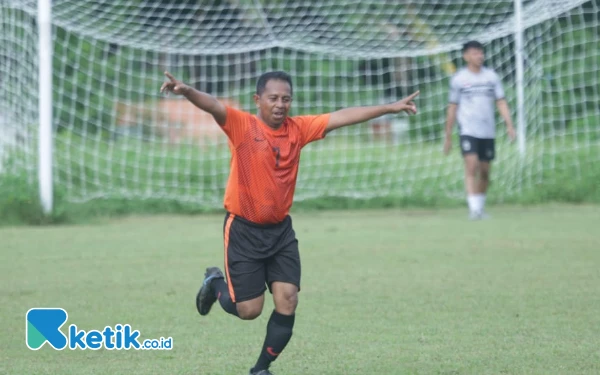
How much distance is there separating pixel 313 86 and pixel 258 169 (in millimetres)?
11055

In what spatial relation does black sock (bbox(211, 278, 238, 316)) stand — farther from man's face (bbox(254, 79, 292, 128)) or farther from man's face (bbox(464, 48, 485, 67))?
man's face (bbox(464, 48, 485, 67))

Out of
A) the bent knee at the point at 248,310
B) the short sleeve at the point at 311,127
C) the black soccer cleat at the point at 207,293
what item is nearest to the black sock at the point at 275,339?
the bent knee at the point at 248,310

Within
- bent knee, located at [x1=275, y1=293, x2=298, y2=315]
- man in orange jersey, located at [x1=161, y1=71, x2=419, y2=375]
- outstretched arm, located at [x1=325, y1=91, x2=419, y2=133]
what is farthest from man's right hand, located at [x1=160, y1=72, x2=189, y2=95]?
bent knee, located at [x1=275, y1=293, x2=298, y2=315]

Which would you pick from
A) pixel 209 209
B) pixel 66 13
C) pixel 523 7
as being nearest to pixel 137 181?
pixel 209 209

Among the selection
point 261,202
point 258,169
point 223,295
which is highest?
point 258,169

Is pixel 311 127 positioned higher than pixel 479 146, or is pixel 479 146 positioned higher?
pixel 311 127

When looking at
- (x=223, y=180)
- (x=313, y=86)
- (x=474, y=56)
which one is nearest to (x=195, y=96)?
(x=474, y=56)

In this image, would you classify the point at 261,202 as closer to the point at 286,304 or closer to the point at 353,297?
the point at 286,304

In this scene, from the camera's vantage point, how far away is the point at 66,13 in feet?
47.2

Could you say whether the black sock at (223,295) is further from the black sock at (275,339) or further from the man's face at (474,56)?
the man's face at (474,56)

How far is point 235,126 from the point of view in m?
5.36

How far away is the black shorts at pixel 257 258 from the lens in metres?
5.33

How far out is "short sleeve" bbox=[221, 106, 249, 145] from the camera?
211 inches

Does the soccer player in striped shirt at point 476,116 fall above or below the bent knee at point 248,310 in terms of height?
above
